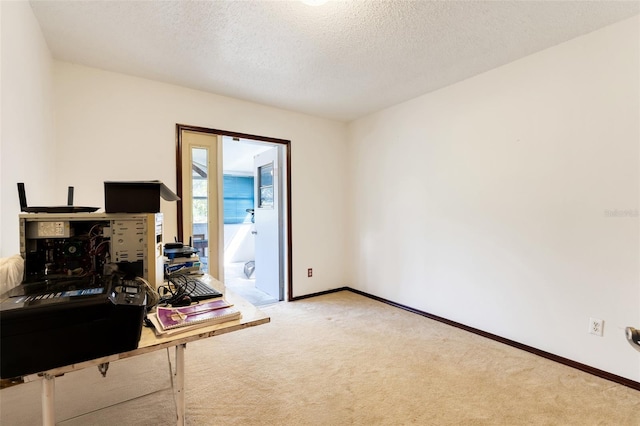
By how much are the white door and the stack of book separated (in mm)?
2448

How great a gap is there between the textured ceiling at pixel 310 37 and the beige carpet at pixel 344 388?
240 centimetres

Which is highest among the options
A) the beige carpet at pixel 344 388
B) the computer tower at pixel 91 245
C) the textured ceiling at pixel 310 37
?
the textured ceiling at pixel 310 37

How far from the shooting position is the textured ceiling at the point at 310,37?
176 cm

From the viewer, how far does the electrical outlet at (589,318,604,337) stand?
198 cm

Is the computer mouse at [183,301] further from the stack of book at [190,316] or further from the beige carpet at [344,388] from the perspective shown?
the beige carpet at [344,388]

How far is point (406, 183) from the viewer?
3271mm

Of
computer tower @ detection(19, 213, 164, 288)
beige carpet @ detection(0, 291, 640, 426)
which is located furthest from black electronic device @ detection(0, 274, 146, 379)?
beige carpet @ detection(0, 291, 640, 426)

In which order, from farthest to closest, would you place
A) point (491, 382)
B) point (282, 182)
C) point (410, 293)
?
point (282, 182) < point (410, 293) < point (491, 382)

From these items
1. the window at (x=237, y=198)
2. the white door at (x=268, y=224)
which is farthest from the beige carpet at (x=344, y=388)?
the window at (x=237, y=198)

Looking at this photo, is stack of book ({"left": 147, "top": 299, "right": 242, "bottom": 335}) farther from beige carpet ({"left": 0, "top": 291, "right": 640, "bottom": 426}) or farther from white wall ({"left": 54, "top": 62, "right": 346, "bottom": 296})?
white wall ({"left": 54, "top": 62, "right": 346, "bottom": 296})

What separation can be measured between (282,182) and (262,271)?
1.35m

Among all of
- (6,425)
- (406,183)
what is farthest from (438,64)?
(6,425)

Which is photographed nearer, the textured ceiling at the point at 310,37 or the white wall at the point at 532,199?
the textured ceiling at the point at 310,37

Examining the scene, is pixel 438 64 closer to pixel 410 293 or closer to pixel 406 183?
pixel 406 183
